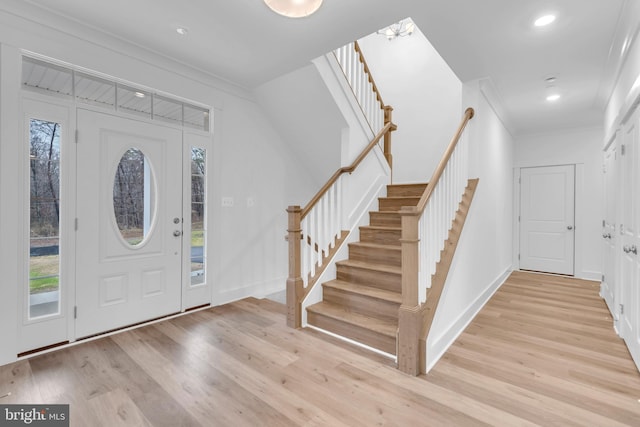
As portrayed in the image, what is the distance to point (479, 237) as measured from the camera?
3.65m

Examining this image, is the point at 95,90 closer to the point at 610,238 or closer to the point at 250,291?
the point at 250,291

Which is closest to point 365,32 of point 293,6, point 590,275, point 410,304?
point 293,6

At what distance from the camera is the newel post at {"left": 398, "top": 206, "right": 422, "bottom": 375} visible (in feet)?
7.45

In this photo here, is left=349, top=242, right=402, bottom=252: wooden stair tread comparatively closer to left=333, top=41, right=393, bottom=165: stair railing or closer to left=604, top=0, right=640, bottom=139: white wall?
left=333, top=41, right=393, bottom=165: stair railing

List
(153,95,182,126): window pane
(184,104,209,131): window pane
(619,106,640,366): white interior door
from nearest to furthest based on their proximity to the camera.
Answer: (619,106,640,366): white interior door, (153,95,182,126): window pane, (184,104,209,131): window pane

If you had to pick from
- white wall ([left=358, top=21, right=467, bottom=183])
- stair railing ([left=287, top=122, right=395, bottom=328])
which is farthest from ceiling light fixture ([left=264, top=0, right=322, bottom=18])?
white wall ([left=358, top=21, right=467, bottom=183])

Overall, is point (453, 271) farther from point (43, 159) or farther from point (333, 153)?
point (43, 159)

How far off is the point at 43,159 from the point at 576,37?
459 centimetres

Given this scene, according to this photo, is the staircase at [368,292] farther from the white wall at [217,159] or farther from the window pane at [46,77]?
the window pane at [46,77]

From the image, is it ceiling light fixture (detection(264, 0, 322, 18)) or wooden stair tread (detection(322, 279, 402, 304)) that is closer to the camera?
ceiling light fixture (detection(264, 0, 322, 18))

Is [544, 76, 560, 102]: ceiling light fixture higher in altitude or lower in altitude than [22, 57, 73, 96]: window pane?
higher

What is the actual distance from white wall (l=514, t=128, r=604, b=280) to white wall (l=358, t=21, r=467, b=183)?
2.30 m

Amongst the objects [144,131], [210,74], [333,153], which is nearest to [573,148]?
[333,153]

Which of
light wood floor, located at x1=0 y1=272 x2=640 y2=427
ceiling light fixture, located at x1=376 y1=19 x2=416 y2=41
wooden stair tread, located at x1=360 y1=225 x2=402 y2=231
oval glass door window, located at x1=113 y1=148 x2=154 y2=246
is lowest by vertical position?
light wood floor, located at x1=0 y1=272 x2=640 y2=427
